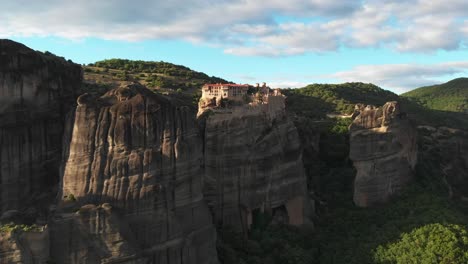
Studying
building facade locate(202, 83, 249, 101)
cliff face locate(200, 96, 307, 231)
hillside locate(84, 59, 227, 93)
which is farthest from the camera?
hillside locate(84, 59, 227, 93)

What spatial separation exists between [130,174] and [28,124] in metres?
9.66

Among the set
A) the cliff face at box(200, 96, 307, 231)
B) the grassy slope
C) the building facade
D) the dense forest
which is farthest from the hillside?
the cliff face at box(200, 96, 307, 231)

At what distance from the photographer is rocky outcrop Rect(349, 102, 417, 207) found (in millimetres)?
49781

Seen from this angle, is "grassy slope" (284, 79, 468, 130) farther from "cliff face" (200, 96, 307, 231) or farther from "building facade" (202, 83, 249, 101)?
"cliff face" (200, 96, 307, 231)

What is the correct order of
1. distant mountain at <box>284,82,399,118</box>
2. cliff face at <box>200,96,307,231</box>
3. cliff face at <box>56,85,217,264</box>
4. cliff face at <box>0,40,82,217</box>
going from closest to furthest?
cliff face at <box>56,85,217,264</box> < cliff face at <box>0,40,82,217</box> < cliff face at <box>200,96,307,231</box> < distant mountain at <box>284,82,399,118</box>

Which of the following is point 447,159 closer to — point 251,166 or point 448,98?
point 251,166

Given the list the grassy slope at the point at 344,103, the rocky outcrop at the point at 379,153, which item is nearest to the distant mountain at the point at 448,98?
the grassy slope at the point at 344,103

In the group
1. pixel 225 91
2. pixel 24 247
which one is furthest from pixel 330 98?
pixel 24 247

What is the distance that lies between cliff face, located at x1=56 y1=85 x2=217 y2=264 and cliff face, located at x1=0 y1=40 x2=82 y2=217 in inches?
237

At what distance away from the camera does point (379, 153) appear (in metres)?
49.7

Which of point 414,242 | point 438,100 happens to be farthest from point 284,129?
point 438,100

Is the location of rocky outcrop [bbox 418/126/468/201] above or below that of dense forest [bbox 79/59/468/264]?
above

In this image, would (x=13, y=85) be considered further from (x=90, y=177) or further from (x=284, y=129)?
(x=284, y=129)

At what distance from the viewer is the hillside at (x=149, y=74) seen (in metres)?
84.1
